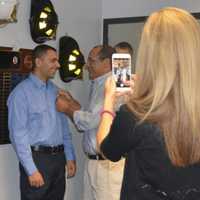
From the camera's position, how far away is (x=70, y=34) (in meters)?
4.04

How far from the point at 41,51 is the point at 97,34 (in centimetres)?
132

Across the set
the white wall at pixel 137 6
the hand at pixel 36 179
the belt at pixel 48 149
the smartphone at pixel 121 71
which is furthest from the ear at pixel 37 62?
the smartphone at pixel 121 71

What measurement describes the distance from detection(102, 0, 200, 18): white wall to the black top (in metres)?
3.01

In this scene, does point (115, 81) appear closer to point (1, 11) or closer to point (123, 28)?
point (1, 11)

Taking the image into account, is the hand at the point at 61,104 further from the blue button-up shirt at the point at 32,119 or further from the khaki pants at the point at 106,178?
the khaki pants at the point at 106,178

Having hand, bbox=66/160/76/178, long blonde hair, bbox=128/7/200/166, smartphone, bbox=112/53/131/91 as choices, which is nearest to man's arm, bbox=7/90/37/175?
hand, bbox=66/160/76/178

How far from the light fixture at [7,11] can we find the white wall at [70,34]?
0.23 meters

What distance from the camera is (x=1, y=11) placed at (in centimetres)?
293

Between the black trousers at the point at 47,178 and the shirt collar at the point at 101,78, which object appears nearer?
the black trousers at the point at 47,178

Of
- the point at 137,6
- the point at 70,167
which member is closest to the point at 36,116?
the point at 70,167

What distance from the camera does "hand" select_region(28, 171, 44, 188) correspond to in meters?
3.06

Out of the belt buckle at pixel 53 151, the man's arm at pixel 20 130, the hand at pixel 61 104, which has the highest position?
the hand at pixel 61 104

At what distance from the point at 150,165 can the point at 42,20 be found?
7.75 ft

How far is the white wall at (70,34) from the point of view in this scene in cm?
332
